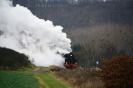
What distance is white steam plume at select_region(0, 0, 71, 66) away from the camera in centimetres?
4949

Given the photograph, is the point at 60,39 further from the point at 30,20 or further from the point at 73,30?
the point at 73,30

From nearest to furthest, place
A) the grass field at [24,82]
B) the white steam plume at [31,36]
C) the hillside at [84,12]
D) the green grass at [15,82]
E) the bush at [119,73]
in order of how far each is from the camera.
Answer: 1. the green grass at [15,82]
2. the grass field at [24,82]
3. the bush at [119,73]
4. the white steam plume at [31,36]
5. the hillside at [84,12]

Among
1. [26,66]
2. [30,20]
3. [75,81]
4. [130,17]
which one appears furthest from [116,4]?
[75,81]

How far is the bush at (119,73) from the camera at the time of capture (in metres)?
19.1

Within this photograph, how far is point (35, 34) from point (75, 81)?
3208 centimetres

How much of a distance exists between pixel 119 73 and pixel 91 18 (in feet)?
368

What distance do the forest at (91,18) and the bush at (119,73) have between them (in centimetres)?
7910

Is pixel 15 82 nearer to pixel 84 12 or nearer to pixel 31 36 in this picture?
pixel 31 36

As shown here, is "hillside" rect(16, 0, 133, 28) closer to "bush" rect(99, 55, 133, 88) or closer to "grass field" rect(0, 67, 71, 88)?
"grass field" rect(0, 67, 71, 88)

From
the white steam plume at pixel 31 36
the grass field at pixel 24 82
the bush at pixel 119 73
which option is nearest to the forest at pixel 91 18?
the white steam plume at pixel 31 36

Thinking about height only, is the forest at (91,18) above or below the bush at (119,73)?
above

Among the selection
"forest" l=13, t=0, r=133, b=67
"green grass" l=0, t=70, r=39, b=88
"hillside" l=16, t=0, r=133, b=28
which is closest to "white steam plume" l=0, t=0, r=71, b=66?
"green grass" l=0, t=70, r=39, b=88

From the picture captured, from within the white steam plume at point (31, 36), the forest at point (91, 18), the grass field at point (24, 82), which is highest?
the forest at point (91, 18)

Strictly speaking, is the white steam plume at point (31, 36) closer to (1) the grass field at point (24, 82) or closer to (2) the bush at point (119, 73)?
(1) the grass field at point (24, 82)
